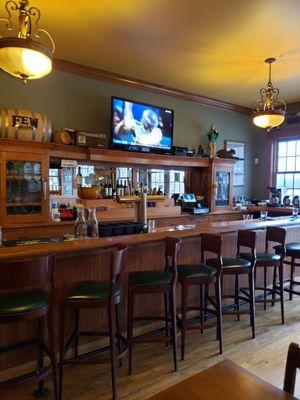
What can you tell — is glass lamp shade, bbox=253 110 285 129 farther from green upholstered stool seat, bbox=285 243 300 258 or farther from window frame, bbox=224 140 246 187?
window frame, bbox=224 140 246 187

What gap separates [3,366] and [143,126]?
367cm

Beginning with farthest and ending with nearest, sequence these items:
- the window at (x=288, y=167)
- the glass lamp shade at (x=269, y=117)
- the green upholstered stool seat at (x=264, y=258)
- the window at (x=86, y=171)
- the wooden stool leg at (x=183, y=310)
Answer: the window at (x=288, y=167) → the window at (x=86, y=171) → the glass lamp shade at (x=269, y=117) → the green upholstered stool seat at (x=264, y=258) → the wooden stool leg at (x=183, y=310)

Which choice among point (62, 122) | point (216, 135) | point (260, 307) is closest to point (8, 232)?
point (62, 122)

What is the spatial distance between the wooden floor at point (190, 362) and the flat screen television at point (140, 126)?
282 centimetres

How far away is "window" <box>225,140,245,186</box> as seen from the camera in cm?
653

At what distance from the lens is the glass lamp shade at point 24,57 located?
206 centimetres

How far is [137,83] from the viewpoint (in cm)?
493

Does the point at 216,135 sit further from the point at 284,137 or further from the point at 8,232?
the point at 8,232

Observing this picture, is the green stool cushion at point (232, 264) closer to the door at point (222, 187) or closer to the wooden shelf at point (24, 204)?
the wooden shelf at point (24, 204)

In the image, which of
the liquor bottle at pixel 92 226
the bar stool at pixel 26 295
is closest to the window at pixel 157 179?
the liquor bottle at pixel 92 226

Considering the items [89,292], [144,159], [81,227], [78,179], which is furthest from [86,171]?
[89,292]

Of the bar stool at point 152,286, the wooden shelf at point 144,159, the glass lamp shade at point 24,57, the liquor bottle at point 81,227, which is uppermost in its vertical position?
the glass lamp shade at point 24,57

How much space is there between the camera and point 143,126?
15.8ft

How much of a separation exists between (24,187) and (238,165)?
4.60 metres
